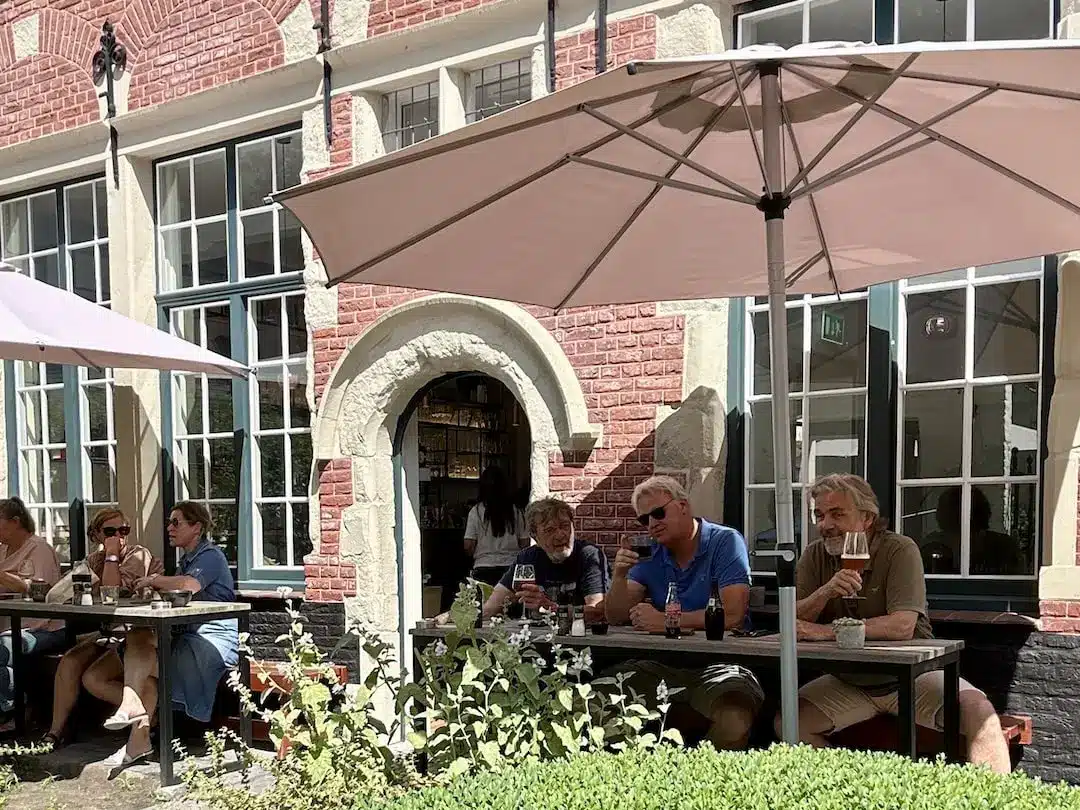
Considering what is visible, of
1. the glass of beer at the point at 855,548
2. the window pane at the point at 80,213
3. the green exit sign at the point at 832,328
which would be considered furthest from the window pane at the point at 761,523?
the window pane at the point at 80,213

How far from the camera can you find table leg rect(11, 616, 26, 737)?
20.5ft

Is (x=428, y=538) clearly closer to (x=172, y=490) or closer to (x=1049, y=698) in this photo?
(x=172, y=490)

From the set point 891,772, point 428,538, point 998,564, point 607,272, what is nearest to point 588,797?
point 891,772

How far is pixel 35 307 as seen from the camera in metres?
5.41

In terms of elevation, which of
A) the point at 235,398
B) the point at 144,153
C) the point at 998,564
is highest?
the point at 144,153

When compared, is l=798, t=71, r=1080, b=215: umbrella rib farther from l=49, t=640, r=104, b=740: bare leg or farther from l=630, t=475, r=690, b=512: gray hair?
l=49, t=640, r=104, b=740: bare leg

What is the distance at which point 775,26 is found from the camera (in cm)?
543

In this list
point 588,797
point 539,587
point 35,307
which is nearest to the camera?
point 588,797

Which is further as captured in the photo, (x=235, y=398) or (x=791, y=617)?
(x=235, y=398)

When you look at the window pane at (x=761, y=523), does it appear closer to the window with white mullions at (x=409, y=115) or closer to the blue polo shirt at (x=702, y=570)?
the blue polo shirt at (x=702, y=570)

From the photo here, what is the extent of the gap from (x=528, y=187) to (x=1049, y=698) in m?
2.97

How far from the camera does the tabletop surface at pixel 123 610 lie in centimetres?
525

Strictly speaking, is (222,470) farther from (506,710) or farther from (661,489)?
(506,710)

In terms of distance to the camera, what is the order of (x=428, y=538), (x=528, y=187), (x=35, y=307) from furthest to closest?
(x=428, y=538) < (x=35, y=307) < (x=528, y=187)
